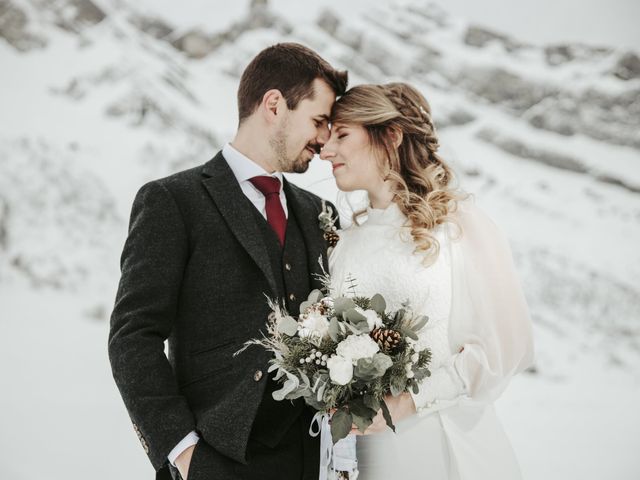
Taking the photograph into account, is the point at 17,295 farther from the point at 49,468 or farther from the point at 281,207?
the point at 281,207

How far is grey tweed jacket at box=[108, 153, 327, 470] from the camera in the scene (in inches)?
68.1

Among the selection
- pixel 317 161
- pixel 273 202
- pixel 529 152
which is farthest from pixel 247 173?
pixel 529 152

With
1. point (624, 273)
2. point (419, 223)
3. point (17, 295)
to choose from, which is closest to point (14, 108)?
point (17, 295)

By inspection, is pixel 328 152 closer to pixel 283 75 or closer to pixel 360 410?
pixel 283 75

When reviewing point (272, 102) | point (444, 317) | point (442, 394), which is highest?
point (272, 102)

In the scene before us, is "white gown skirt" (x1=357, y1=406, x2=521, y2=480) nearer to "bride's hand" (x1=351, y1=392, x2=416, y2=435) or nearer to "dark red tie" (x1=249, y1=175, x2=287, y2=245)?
"bride's hand" (x1=351, y1=392, x2=416, y2=435)

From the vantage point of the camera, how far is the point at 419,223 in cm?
217

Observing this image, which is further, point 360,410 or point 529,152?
point 529,152

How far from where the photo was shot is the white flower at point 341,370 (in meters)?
1.57

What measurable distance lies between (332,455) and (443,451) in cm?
38

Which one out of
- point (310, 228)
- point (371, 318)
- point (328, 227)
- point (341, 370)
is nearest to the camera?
point (341, 370)

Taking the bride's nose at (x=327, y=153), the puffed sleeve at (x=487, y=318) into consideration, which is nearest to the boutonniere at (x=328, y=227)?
the bride's nose at (x=327, y=153)

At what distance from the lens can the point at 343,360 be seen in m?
1.58

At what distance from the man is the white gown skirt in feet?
0.88
